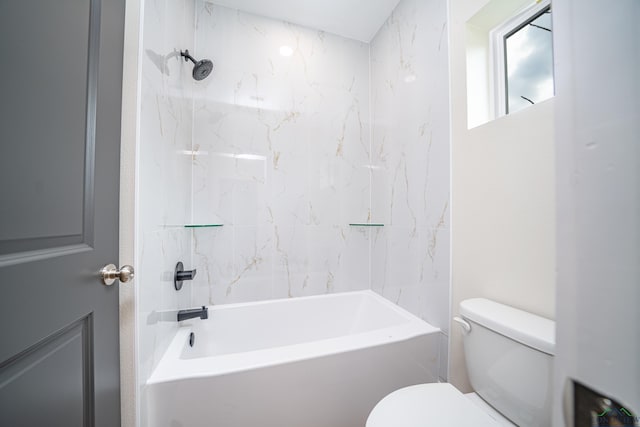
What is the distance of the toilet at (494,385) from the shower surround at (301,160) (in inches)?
11.8

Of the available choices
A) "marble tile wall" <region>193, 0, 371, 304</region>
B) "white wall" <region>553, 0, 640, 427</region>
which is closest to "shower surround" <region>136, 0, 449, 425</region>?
"marble tile wall" <region>193, 0, 371, 304</region>

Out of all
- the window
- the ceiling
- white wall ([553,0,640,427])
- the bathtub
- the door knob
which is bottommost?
the bathtub

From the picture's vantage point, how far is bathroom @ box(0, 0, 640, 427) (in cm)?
18

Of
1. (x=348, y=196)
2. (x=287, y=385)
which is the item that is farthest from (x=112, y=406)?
(x=348, y=196)

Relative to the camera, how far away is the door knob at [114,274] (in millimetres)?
619

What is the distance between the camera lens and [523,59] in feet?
3.13

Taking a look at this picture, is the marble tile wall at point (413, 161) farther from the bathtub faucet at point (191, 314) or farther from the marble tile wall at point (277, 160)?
the bathtub faucet at point (191, 314)

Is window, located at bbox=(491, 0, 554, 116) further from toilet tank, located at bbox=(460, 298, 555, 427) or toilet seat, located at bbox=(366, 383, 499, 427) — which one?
toilet seat, located at bbox=(366, 383, 499, 427)

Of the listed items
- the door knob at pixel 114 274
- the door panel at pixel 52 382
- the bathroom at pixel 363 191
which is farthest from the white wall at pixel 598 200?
the door knob at pixel 114 274

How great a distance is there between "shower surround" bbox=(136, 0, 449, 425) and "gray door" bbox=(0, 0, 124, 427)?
313 millimetres

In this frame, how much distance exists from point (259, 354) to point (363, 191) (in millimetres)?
1369

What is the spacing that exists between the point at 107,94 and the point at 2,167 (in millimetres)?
363

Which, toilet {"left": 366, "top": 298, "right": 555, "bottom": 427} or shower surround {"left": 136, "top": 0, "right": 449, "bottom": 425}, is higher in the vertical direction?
shower surround {"left": 136, "top": 0, "right": 449, "bottom": 425}

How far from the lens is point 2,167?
383 mm
